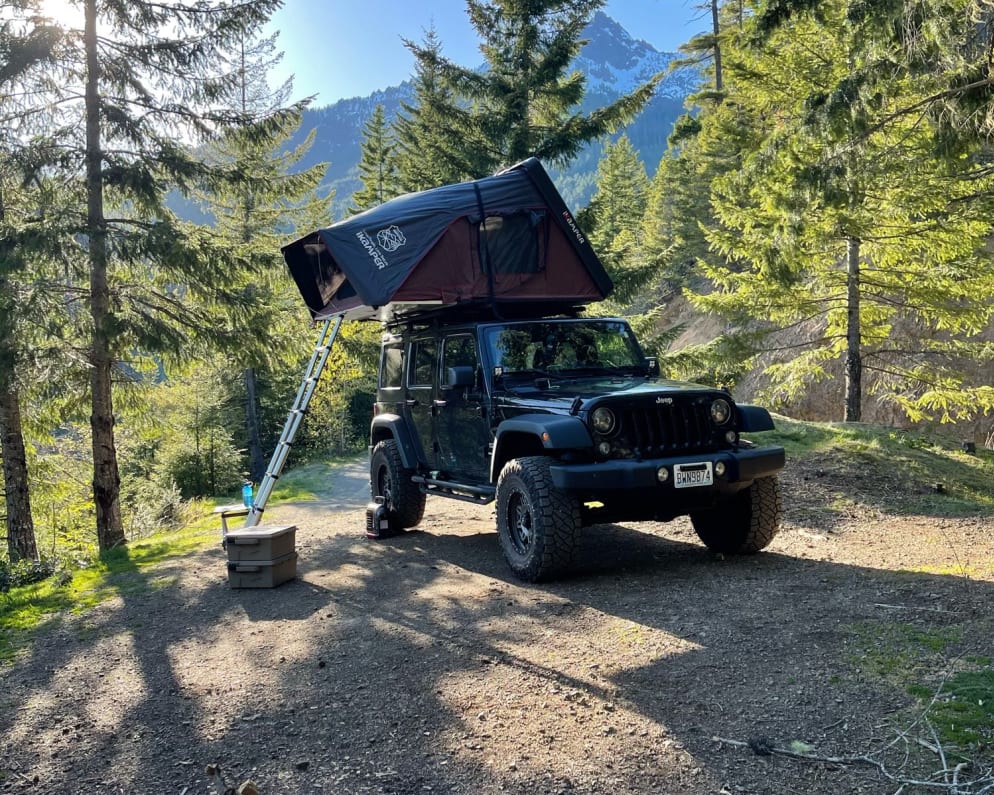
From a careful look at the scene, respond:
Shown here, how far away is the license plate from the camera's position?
552cm

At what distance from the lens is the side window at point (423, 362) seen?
26.4 feet

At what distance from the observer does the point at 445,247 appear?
7699 millimetres

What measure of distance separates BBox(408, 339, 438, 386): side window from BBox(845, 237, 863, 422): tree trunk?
26.9 feet

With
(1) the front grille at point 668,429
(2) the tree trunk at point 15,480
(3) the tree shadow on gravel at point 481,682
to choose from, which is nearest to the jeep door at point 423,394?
(3) the tree shadow on gravel at point 481,682

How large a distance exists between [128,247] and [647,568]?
8098mm

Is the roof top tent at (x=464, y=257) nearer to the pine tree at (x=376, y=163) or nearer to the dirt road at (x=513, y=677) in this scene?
the dirt road at (x=513, y=677)

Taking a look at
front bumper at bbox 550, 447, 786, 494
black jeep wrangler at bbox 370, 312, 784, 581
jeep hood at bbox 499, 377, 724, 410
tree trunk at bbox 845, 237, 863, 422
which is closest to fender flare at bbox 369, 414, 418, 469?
black jeep wrangler at bbox 370, 312, 784, 581

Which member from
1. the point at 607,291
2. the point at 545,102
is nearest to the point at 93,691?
the point at 607,291

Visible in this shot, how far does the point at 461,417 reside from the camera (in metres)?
7.41

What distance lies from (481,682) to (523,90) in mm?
13555

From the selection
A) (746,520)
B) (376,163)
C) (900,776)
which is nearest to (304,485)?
(746,520)

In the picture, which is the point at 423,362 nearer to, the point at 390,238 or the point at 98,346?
the point at 390,238

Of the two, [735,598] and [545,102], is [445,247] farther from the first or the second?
[545,102]

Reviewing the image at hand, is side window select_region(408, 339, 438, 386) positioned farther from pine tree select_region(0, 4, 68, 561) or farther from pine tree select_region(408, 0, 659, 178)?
pine tree select_region(408, 0, 659, 178)
